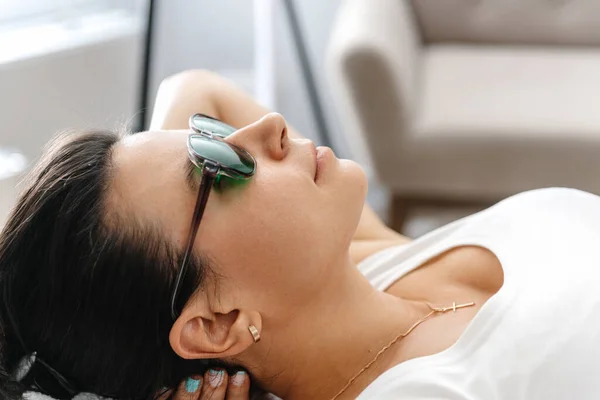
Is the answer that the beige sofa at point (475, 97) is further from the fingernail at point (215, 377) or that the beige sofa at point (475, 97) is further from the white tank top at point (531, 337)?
the fingernail at point (215, 377)

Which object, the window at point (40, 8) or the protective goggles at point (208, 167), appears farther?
the window at point (40, 8)

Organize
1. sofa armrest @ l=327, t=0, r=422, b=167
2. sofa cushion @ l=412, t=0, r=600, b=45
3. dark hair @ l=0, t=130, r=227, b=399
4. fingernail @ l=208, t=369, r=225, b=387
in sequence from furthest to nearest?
sofa cushion @ l=412, t=0, r=600, b=45 → sofa armrest @ l=327, t=0, r=422, b=167 → fingernail @ l=208, t=369, r=225, b=387 → dark hair @ l=0, t=130, r=227, b=399

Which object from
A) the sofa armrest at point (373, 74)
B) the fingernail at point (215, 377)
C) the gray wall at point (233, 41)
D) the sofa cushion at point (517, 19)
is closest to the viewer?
the fingernail at point (215, 377)

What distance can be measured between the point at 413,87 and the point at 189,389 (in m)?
1.26

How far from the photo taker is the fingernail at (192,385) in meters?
0.94

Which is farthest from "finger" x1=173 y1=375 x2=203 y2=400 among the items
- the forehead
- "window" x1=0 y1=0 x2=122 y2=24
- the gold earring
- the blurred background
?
"window" x1=0 y1=0 x2=122 y2=24

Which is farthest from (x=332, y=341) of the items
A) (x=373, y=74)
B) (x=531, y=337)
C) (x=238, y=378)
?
(x=373, y=74)

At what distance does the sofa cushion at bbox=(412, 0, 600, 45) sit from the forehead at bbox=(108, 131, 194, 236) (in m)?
1.48

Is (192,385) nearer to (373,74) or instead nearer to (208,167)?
(208,167)

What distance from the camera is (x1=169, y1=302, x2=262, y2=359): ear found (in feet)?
2.87

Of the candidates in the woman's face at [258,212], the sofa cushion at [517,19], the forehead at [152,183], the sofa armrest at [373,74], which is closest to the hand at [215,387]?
the woman's face at [258,212]

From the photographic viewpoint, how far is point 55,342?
34.6 inches

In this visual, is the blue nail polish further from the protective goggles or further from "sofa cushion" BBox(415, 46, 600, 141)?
"sofa cushion" BBox(415, 46, 600, 141)

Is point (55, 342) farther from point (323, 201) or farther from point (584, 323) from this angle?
point (584, 323)
